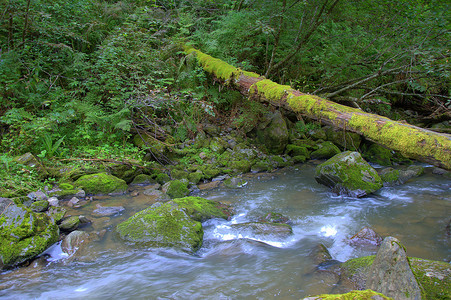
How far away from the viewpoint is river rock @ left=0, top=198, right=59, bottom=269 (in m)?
3.74

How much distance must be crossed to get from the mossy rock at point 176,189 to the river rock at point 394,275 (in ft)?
15.4

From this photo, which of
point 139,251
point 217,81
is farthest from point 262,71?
point 139,251

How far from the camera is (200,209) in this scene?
538cm

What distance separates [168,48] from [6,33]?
215 inches

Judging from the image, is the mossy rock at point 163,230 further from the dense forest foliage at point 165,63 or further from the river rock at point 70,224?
the dense forest foliage at point 165,63

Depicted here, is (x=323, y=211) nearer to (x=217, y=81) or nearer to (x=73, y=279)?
(x=73, y=279)

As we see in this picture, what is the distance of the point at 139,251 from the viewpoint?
14.0 feet

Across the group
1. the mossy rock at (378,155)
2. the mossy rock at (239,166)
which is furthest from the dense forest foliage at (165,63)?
the mossy rock at (378,155)

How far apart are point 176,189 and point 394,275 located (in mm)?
4967

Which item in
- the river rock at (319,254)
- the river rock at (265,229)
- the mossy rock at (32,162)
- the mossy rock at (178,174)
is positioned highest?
the mossy rock at (32,162)

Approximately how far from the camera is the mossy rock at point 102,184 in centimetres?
640

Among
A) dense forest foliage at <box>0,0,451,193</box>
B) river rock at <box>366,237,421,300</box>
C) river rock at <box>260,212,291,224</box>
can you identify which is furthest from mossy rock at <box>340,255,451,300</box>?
dense forest foliage at <box>0,0,451,193</box>

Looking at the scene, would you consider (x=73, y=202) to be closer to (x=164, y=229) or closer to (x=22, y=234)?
(x=22, y=234)

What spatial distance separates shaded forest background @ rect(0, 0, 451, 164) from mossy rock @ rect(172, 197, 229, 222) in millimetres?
3003
